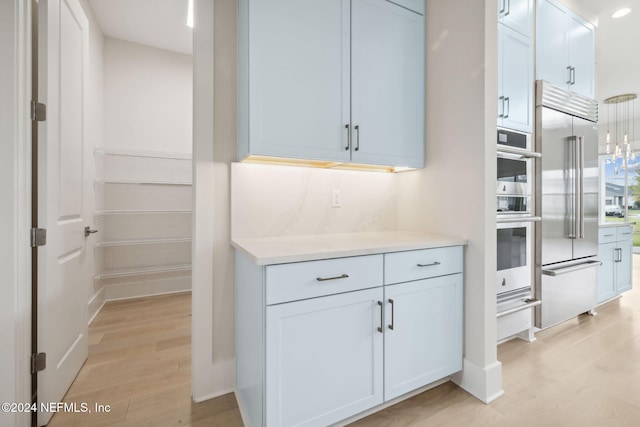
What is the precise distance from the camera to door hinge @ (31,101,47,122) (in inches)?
56.1

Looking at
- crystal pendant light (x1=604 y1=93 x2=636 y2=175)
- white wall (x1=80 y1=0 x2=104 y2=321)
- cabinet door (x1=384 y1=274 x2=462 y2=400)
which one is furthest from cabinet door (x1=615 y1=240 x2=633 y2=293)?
white wall (x1=80 y1=0 x2=104 y2=321)

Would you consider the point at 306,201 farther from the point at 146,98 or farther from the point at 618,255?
the point at 618,255

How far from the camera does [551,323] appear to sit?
247 centimetres

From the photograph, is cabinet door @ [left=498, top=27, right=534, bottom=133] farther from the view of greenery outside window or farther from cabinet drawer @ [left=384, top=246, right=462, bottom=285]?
the view of greenery outside window

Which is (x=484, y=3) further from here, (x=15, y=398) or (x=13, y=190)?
(x=15, y=398)

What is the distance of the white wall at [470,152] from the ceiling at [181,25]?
1768mm

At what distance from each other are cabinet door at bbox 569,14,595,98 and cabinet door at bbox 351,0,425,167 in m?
1.76

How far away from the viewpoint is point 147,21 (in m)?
3.10

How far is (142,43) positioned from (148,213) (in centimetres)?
203

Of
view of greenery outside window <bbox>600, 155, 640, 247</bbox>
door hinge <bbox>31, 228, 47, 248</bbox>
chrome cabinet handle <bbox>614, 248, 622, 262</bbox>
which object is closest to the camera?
door hinge <bbox>31, 228, 47, 248</bbox>

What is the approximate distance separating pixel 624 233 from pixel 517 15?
2854mm

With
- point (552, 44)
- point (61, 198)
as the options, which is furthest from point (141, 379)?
point (552, 44)

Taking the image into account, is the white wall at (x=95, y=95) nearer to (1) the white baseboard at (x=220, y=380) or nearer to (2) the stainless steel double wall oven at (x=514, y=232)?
(1) the white baseboard at (x=220, y=380)

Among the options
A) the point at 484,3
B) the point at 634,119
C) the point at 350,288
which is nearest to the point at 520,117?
the point at 484,3
